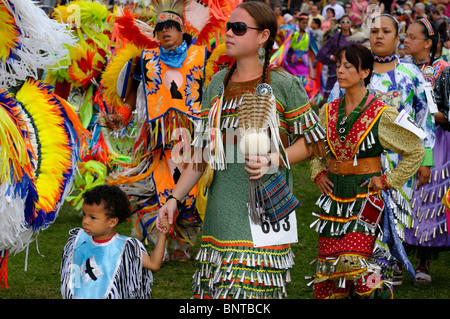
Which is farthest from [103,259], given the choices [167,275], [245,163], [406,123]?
[167,275]

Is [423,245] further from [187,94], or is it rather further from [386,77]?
[187,94]

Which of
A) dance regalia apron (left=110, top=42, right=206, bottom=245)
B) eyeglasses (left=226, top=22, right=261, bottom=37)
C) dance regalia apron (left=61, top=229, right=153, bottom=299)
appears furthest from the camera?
dance regalia apron (left=110, top=42, right=206, bottom=245)

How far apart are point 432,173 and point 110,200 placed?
326 cm

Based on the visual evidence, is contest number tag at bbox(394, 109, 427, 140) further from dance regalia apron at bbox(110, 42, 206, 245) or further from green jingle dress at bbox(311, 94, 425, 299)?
dance regalia apron at bbox(110, 42, 206, 245)

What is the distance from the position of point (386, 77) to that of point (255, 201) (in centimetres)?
200

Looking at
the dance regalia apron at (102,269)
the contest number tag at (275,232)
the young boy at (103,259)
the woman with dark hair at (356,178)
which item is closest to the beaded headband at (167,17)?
the woman with dark hair at (356,178)

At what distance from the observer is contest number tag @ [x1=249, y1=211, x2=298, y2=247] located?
3.22 metres

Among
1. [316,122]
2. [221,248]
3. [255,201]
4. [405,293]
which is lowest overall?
[405,293]

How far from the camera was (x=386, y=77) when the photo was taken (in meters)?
4.85

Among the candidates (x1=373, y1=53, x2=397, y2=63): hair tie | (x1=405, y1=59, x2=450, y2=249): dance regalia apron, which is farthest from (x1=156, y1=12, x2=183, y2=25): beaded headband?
(x1=405, y1=59, x2=450, y2=249): dance regalia apron

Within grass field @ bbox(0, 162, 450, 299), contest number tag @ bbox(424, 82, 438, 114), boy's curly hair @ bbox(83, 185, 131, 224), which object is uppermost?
contest number tag @ bbox(424, 82, 438, 114)

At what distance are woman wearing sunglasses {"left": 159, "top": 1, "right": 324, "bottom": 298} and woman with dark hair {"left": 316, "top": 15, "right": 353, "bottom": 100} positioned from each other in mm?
9715

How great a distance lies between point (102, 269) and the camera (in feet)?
11.5
